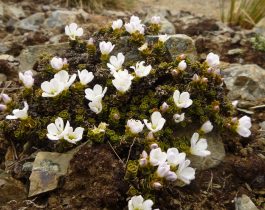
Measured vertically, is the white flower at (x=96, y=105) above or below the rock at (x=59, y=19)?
above

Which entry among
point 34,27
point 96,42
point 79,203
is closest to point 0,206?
point 79,203

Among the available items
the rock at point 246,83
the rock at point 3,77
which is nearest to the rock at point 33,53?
the rock at point 3,77

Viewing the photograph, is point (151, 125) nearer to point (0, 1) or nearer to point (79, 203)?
point (79, 203)

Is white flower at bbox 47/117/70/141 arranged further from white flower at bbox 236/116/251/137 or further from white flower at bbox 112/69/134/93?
Result: white flower at bbox 236/116/251/137

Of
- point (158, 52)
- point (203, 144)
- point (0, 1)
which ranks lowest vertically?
point (0, 1)

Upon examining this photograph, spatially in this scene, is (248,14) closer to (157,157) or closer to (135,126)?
(135,126)

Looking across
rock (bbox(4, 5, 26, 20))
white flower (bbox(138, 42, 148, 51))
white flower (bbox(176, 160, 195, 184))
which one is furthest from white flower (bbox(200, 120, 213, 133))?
rock (bbox(4, 5, 26, 20))

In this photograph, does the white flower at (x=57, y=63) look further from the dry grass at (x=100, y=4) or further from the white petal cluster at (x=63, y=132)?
the dry grass at (x=100, y=4)
